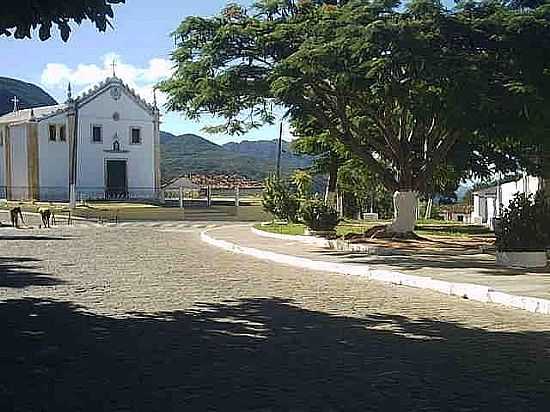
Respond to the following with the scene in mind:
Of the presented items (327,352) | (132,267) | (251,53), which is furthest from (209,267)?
(327,352)

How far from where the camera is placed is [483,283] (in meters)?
13.7

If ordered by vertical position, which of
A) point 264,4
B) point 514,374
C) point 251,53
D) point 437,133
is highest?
point 264,4

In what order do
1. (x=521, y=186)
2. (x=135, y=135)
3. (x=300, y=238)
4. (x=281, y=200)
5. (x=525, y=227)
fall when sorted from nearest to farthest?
(x=525, y=227) → (x=300, y=238) → (x=281, y=200) → (x=521, y=186) → (x=135, y=135)

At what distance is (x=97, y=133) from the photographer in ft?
194

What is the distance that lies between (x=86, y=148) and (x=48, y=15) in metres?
50.2

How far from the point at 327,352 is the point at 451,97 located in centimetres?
1075

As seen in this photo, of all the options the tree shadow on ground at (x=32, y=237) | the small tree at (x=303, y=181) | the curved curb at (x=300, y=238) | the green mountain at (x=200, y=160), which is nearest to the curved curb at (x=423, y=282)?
the curved curb at (x=300, y=238)

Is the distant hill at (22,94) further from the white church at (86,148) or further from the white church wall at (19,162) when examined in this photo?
the white church at (86,148)

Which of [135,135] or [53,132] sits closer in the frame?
[53,132]

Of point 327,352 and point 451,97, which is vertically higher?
point 451,97

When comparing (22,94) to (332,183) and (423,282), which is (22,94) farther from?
(423,282)

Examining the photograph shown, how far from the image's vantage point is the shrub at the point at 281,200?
1293 inches

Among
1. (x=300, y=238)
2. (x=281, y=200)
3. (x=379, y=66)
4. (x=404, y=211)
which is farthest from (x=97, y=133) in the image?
(x=379, y=66)

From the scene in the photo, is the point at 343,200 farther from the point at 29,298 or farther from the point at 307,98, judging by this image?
the point at 29,298
